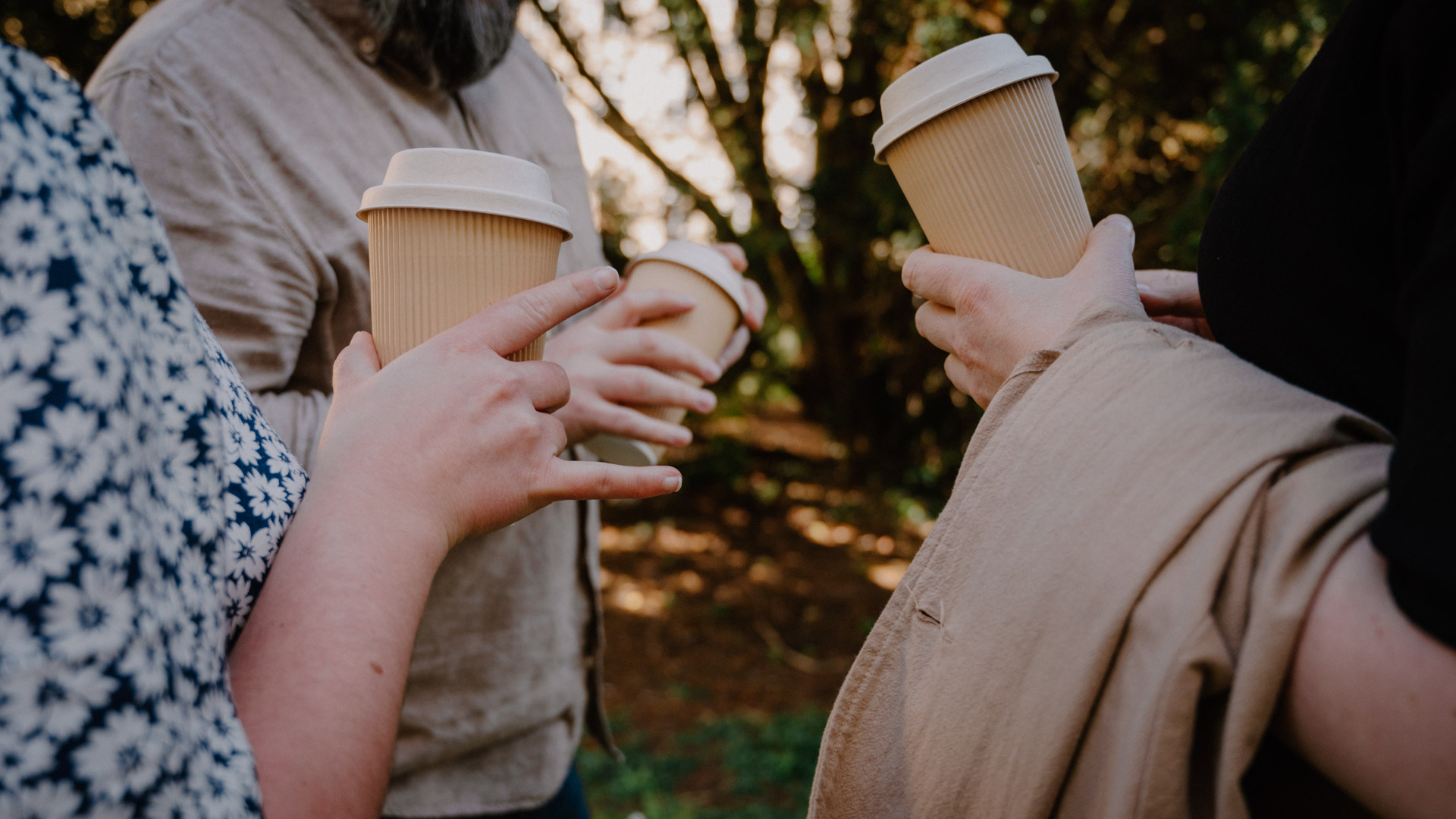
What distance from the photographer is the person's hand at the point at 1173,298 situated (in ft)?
4.02

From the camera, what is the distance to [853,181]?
4.71 m

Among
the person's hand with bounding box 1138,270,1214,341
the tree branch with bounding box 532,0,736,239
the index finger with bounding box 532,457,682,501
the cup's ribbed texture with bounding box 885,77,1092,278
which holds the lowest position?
the tree branch with bounding box 532,0,736,239

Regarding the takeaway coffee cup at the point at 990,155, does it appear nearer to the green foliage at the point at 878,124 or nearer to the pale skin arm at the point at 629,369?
the pale skin arm at the point at 629,369

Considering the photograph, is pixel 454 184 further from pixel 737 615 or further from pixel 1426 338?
pixel 737 615

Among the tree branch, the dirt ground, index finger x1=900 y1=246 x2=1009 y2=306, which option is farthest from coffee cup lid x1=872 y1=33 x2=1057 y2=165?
the tree branch

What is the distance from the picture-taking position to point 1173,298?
1.23m

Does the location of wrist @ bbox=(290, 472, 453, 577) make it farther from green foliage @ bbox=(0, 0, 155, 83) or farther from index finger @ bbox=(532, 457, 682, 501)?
green foliage @ bbox=(0, 0, 155, 83)

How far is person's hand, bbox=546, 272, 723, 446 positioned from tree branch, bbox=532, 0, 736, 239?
3.77 meters

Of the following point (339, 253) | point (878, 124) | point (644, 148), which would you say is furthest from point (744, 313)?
point (644, 148)

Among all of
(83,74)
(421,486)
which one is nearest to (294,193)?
(421,486)

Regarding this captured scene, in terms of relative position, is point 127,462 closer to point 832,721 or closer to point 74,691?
point 74,691

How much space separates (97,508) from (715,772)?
3.67 meters

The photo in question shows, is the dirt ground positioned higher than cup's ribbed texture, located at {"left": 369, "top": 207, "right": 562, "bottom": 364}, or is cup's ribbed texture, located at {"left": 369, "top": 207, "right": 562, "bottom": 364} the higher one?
cup's ribbed texture, located at {"left": 369, "top": 207, "right": 562, "bottom": 364}

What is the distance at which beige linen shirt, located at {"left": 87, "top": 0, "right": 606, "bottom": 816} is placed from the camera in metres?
1.21
